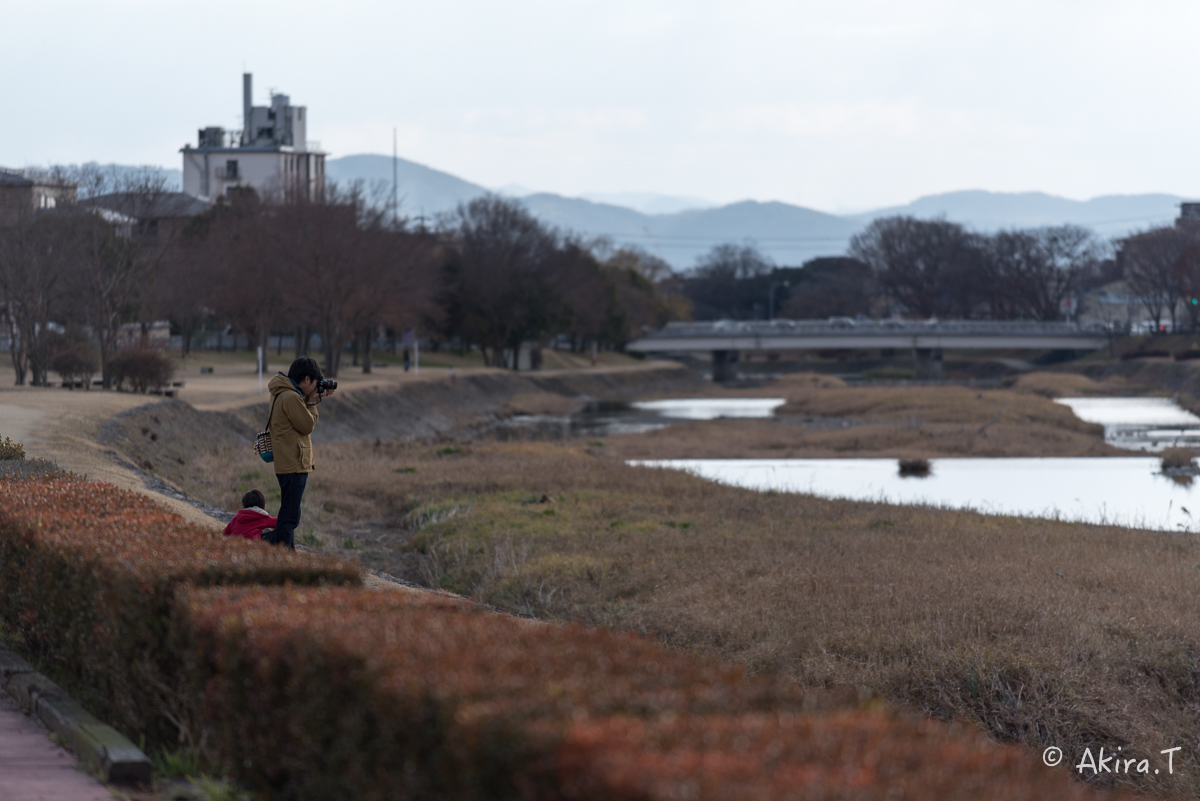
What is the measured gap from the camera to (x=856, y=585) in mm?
13641

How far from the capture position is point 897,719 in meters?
4.26

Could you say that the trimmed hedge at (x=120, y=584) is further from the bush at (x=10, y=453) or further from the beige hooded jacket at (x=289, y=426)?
the bush at (x=10, y=453)

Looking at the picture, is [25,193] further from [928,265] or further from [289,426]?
[928,265]

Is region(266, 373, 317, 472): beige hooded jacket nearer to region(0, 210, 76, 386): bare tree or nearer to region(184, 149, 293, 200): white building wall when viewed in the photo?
region(0, 210, 76, 386): bare tree

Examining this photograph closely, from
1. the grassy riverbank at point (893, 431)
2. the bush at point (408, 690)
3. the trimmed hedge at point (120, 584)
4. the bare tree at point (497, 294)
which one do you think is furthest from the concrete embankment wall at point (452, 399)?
the bush at point (408, 690)

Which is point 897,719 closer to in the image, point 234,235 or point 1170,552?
point 1170,552

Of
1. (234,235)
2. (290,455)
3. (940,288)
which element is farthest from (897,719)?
(940,288)

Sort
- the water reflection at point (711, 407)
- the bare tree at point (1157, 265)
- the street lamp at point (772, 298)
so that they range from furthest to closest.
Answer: the street lamp at point (772, 298)
the bare tree at point (1157, 265)
the water reflection at point (711, 407)

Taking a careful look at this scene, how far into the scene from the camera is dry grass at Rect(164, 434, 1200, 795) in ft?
34.7

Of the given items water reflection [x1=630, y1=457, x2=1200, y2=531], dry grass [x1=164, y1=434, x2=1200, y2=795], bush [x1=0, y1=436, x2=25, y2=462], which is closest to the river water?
water reflection [x1=630, y1=457, x2=1200, y2=531]

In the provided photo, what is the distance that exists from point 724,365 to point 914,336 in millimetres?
17097

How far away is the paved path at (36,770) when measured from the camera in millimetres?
5840

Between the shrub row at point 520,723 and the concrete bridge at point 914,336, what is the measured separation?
98.0 m

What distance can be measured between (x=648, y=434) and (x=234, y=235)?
95.8ft
